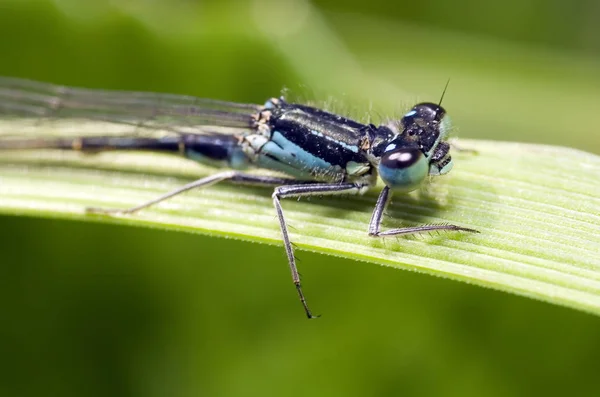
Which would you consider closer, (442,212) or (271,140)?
(442,212)

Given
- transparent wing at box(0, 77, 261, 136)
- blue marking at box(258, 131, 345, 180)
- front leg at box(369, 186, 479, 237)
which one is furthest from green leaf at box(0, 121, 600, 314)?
transparent wing at box(0, 77, 261, 136)

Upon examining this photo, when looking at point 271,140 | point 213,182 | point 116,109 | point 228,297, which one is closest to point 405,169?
point 271,140

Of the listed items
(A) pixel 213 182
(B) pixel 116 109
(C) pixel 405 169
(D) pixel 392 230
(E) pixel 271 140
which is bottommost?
(D) pixel 392 230

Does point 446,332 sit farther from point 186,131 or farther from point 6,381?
point 6,381

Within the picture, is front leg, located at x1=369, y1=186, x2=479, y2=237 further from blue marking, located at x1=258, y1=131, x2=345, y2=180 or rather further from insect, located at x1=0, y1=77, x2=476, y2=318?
blue marking, located at x1=258, y1=131, x2=345, y2=180

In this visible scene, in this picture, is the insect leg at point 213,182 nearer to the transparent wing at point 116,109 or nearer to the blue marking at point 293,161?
the blue marking at point 293,161

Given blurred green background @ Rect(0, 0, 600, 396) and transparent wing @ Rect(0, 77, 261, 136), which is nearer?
blurred green background @ Rect(0, 0, 600, 396)

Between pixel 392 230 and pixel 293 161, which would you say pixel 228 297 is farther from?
pixel 392 230

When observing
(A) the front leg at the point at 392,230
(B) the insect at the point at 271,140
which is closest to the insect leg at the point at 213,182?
(B) the insect at the point at 271,140
